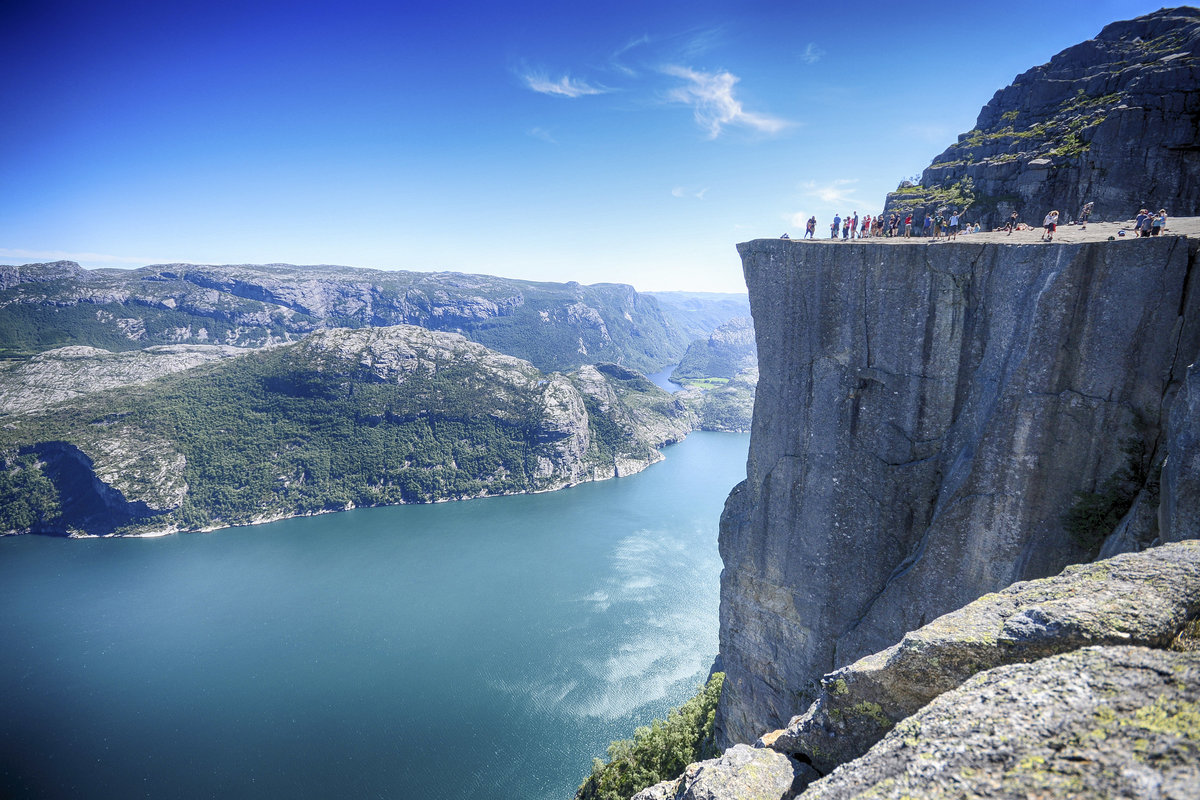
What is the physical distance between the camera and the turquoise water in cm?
4225

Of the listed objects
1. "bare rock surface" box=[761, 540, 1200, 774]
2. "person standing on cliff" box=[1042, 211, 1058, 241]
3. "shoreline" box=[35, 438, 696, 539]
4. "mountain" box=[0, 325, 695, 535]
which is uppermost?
"person standing on cliff" box=[1042, 211, 1058, 241]

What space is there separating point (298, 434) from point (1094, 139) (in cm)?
14620

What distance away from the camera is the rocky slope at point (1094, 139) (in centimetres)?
1842

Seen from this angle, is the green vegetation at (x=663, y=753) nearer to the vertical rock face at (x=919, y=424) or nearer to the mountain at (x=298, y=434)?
the vertical rock face at (x=919, y=424)

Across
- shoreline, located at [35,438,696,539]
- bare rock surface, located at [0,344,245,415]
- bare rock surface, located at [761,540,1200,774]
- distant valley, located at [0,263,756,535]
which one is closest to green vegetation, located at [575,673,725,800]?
bare rock surface, located at [761,540,1200,774]

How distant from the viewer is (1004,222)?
857 inches

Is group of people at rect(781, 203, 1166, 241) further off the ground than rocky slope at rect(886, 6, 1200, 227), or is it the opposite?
rocky slope at rect(886, 6, 1200, 227)

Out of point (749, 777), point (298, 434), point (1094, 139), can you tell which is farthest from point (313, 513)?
point (1094, 139)

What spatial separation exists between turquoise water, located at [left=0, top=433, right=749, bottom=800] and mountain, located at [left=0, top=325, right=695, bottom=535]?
10.9 metres

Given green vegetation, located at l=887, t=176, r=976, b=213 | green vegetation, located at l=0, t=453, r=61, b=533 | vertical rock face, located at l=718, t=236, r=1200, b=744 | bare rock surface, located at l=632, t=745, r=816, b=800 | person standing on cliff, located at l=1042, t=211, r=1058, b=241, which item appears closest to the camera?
bare rock surface, located at l=632, t=745, r=816, b=800

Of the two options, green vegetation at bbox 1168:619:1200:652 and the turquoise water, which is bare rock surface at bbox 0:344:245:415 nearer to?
the turquoise water

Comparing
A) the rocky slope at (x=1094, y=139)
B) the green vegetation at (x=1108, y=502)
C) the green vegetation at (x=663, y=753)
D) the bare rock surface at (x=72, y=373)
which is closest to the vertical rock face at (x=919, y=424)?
the green vegetation at (x=1108, y=502)

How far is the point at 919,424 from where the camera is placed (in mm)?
15188

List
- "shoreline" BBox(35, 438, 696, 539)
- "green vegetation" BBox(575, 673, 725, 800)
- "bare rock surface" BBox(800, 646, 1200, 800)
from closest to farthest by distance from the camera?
1. "bare rock surface" BBox(800, 646, 1200, 800)
2. "green vegetation" BBox(575, 673, 725, 800)
3. "shoreline" BBox(35, 438, 696, 539)
